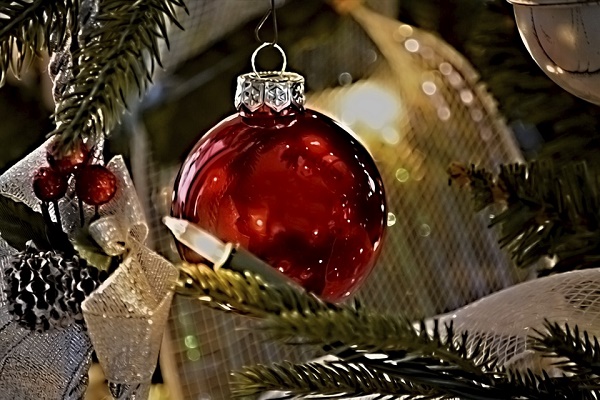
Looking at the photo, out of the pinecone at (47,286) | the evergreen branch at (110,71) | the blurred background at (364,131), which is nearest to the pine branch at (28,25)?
the evergreen branch at (110,71)

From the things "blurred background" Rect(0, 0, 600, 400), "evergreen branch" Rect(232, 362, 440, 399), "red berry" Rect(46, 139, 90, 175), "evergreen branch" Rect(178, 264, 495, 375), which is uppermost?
"evergreen branch" Rect(178, 264, 495, 375)

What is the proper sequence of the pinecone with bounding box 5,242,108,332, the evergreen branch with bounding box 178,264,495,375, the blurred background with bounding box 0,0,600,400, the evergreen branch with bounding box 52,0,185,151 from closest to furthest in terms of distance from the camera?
the evergreen branch with bounding box 178,264,495,375, the evergreen branch with bounding box 52,0,185,151, the pinecone with bounding box 5,242,108,332, the blurred background with bounding box 0,0,600,400

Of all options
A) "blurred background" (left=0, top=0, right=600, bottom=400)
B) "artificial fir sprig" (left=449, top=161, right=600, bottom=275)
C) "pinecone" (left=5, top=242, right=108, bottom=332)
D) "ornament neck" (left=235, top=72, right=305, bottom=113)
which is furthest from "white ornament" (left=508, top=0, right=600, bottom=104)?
"blurred background" (left=0, top=0, right=600, bottom=400)

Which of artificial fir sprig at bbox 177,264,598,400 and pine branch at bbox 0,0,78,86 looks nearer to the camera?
artificial fir sprig at bbox 177,264,598,400

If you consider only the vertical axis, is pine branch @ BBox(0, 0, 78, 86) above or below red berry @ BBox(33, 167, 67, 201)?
above

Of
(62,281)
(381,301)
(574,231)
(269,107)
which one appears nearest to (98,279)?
(62,281)

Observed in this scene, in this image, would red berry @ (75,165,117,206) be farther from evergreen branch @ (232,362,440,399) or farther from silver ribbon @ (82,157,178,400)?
evergreen branch @ (232,362,440,399)
